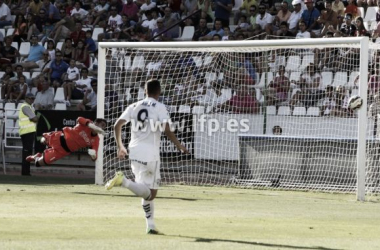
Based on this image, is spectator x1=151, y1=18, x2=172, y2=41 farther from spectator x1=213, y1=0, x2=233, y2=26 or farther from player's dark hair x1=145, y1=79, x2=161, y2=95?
player's dark hair x1=145, y1=79, x2=161, y2=95

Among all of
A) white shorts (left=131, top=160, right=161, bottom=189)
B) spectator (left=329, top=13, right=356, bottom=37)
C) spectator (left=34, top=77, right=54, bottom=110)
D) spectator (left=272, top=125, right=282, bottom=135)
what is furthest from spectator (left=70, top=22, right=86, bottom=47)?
white shorts (left=131, top=160, right=161, bottom=189)

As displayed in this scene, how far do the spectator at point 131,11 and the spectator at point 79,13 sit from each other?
71.9 inches

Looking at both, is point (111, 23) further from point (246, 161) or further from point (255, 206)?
point (255, 206)

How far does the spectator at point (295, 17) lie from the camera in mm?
26500

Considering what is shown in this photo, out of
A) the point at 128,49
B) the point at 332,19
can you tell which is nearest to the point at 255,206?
the point at 128,49

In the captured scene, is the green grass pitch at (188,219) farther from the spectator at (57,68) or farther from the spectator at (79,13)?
the spectator at (79,13)

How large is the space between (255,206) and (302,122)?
5485 mm

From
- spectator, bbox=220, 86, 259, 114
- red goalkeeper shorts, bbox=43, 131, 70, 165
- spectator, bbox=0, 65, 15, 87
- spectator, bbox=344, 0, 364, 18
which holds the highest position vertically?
spectator, bbox=344, 0, 364, 18

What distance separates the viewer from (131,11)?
31031 mm

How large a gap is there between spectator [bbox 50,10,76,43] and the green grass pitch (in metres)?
11.4

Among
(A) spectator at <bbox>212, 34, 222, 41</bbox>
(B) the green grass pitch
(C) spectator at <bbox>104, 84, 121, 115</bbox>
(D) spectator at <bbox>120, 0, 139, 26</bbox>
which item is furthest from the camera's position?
(D) spectator at <bbox>120, 0, 139, 26</bbox>

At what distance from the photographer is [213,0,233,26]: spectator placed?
28.5 m

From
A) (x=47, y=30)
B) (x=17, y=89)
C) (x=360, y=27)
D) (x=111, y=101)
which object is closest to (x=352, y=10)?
(x=360, y=27)

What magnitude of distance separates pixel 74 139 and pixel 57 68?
29.1 ft
